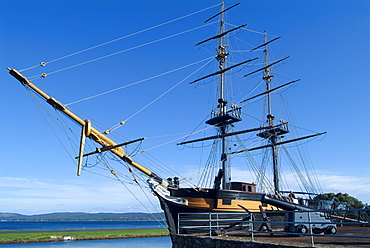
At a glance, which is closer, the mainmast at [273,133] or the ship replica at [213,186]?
the ship replica at [213,186]

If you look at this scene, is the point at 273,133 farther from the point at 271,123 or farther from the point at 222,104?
the point at 222,104

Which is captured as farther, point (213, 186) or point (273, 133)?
point (273, 133)

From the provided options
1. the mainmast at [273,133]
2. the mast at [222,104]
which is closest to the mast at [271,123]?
the mainmast at [273,133]

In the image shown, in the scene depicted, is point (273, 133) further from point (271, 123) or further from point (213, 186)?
point (213, 186)

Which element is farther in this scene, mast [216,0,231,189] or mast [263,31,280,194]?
mast [263,31,280,194]

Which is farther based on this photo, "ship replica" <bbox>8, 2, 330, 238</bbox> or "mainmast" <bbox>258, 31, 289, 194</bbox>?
"mainmast" <bbox>258, 31, 289, 194</bbox>

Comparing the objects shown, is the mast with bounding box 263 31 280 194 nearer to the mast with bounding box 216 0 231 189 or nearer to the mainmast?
the mainmast

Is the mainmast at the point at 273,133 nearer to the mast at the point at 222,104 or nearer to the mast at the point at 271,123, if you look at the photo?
the mast at the point at 271,123

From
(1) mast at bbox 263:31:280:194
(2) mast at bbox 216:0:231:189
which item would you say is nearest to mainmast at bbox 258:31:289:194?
(1) mast at bbox 263:31:280:194

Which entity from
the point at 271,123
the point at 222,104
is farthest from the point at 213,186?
the point at 271,123

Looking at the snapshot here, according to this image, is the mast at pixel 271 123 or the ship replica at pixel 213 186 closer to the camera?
the ship replica at pixel 213 186

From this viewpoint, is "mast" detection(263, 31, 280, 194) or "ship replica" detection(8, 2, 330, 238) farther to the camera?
"mast" detection(263, 31, 280, 194)

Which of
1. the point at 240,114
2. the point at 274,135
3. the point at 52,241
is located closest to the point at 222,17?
the point at 240,114

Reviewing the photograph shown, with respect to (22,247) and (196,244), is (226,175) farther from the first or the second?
(22,247)
